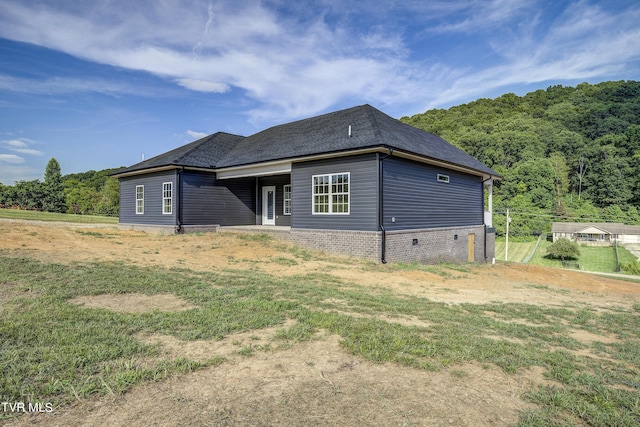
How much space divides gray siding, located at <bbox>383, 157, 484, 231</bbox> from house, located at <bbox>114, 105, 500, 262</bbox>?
0.14 feet

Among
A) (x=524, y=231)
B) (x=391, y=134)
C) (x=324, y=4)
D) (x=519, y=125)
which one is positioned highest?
(x=519, y=125)

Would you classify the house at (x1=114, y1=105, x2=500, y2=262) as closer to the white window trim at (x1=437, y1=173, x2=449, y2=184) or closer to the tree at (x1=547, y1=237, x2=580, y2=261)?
the white window trim at (x1=437, y1=173, x2=449, y2=184)

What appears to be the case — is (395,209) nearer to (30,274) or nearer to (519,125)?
(30,274)

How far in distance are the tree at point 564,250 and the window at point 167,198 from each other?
169ft

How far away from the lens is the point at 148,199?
→ 774 inches

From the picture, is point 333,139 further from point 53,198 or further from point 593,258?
point 593,258

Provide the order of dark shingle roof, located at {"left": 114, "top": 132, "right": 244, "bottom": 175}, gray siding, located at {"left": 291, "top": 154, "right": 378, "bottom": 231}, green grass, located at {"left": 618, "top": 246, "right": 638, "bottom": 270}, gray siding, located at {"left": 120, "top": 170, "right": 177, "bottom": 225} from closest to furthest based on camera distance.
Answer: gray siding, located at {"left": 291, "top": 154, "right": 378, "bottom": 231} < dark shingle roof, located at {"left": 114, "top": 132, "right": 244, "bottom": 175} < gray siding, located at {"left": 120, "top": 170, "right": 177, "bottom": 225} < green grass, located at {"left": 618, "top": 246, "right": 638, "bottom": 270}

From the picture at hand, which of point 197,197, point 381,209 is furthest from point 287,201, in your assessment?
point 381,209

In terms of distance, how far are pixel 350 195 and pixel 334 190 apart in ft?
2.57

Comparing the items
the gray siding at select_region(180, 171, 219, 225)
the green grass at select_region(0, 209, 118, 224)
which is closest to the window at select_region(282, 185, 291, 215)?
the gray siding at select_region(180, 171, 219, 225)

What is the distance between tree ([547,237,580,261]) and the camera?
47875 millimetres

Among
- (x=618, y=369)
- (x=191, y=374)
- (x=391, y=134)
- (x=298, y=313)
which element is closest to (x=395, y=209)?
(x=391, y=134)

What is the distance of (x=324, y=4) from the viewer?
1503cm

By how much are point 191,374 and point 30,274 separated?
6063mm
